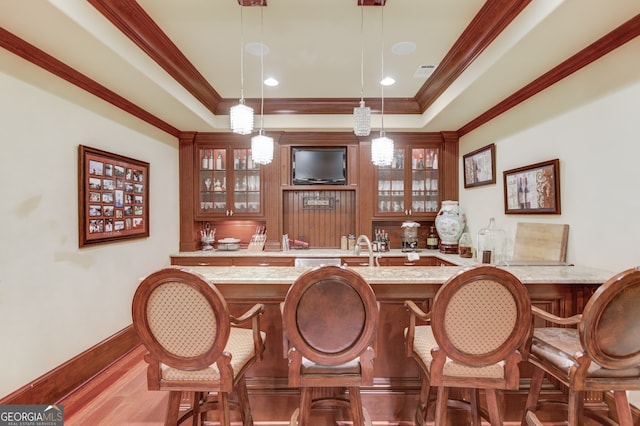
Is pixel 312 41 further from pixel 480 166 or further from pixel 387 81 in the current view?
pixel 480 166

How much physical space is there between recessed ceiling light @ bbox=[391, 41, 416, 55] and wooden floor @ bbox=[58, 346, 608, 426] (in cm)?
298

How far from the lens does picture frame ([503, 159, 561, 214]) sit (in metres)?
2.68

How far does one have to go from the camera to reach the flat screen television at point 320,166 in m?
4.65

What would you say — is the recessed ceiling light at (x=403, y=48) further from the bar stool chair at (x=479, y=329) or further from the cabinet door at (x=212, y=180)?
the cabinet door at (x=212, y=180)

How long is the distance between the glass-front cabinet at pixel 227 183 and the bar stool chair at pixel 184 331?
130 inches

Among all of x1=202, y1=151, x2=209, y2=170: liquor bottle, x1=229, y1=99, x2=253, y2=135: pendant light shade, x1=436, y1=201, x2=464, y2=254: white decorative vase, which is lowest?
x1=436, y1=201, x2=464, y2=254: white decorative vase

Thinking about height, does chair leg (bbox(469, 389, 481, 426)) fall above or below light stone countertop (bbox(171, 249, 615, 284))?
below

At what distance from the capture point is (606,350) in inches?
55.5

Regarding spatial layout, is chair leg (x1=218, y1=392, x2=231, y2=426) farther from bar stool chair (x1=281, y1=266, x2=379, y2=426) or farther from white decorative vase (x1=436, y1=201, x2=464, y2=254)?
white decorative vase (x1=436, y1=201, x2=464, y2=254)

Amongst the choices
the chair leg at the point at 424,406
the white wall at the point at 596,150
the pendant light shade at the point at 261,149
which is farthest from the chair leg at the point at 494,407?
the pendant light shade at the point at 261,149

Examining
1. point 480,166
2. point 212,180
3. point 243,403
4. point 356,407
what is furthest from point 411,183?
point 243,403


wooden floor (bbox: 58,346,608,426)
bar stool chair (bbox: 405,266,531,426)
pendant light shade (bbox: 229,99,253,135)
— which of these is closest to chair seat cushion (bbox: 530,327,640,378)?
bar stool chair (bbox: 405,266,531,426)

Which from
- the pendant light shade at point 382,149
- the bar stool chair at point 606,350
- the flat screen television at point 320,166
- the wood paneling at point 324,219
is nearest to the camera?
the bar stool chair at point 606,350

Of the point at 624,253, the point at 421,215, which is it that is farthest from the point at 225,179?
the point at 624,253
